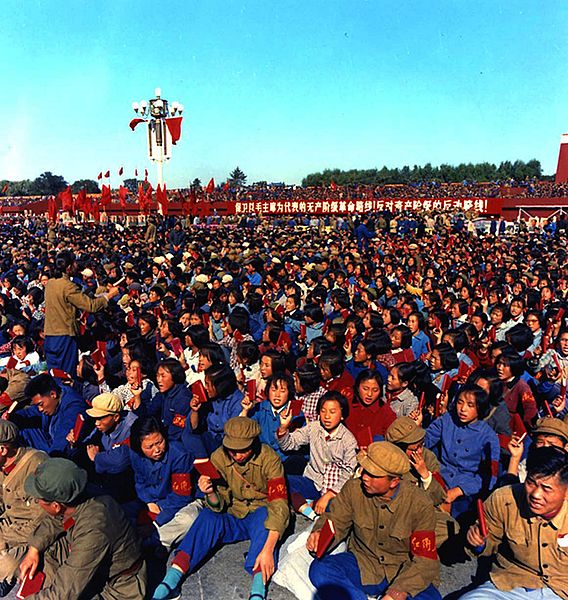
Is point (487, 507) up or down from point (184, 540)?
up

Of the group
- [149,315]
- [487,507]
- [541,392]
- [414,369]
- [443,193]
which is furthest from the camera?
[443,193]

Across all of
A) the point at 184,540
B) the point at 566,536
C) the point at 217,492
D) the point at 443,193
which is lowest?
the point at 184,540

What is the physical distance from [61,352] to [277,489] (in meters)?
4.93

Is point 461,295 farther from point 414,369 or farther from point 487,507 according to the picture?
point 487,507

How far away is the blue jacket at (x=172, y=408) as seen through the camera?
A: 18.3ft

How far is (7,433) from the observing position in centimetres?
405

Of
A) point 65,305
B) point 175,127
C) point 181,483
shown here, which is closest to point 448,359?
point 181,483

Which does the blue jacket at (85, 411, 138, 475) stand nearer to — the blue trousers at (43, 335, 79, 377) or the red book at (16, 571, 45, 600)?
the red book at (16, 571, 45, 600)

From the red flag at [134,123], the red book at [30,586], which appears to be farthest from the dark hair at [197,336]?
the red flag at [134,123]

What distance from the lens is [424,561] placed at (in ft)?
11.7

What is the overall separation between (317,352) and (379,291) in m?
4.69

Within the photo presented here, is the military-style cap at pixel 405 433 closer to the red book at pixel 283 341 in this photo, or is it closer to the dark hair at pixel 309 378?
the dark hair at pixel 309 378

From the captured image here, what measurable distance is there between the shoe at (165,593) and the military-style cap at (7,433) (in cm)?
157

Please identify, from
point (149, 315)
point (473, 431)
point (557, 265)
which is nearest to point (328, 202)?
point (557, 265)
